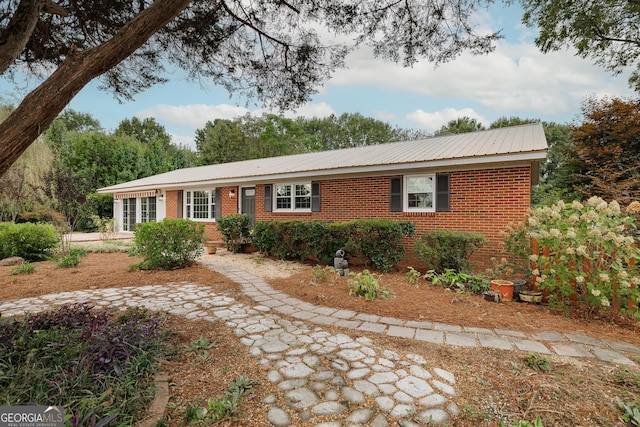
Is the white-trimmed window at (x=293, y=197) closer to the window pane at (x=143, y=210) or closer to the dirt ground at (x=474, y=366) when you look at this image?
the dirt ground at (x=474, y=366)

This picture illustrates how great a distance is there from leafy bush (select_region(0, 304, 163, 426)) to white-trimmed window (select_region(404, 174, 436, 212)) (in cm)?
716

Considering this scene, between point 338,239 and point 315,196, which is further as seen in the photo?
point 315,196

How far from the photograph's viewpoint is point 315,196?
10.7 m

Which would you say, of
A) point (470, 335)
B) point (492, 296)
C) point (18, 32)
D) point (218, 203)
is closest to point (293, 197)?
point (218, 203)

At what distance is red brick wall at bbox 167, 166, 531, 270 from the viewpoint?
7.37 meters

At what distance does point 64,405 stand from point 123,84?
4.38 meters

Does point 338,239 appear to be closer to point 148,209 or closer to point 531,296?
point 531,296

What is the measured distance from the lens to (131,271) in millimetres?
7125

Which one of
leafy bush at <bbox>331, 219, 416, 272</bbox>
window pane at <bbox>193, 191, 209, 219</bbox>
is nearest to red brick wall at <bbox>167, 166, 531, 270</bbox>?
leafy bush at <bbox>331, 219, 416, 272</bbox>

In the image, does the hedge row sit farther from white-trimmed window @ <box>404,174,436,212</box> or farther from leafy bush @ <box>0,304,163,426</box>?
leafy bush @ <box>0,304,163,426</box>

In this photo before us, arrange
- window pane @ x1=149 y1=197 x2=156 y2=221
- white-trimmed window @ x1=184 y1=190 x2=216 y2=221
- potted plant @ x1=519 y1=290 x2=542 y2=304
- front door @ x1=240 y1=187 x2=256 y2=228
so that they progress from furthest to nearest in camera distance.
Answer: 1. window pane @ x1=149 y1=197 x2=156 y2=221
2. white-trimmed window @ x1=184 y1=190 x2=216 y2=221
3. front door @ x1=240 y1=187 x2=256 y2=228
4. potted plant @ x1=519 y1=290 x2=542 y2=304

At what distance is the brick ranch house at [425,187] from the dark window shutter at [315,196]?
2 centimetres

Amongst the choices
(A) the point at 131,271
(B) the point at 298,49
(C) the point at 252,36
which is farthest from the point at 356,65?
(A) the point at 131,271

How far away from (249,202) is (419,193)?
711 cm
